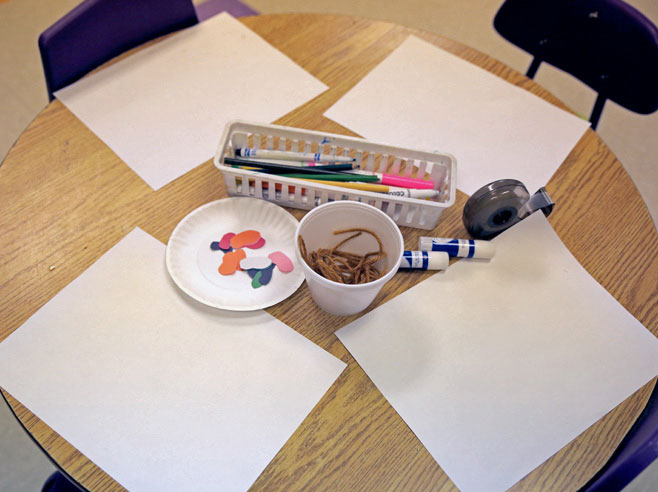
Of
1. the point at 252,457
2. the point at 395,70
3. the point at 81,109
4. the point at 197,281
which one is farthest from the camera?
the point at 395,70

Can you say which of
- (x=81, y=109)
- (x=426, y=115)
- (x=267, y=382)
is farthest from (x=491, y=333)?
(x=81, y=109)

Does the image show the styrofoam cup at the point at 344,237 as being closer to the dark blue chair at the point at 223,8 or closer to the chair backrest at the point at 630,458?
the chair backrest at the point at 630,458

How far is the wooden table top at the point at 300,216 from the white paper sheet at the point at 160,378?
0.02 metres

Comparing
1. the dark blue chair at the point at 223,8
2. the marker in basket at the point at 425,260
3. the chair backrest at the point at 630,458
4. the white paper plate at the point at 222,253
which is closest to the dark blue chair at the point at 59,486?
the white paper plate at the point at 222,253

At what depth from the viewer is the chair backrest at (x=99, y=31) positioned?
0.83 meters

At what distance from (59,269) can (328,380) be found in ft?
1.25

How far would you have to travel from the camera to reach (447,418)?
59 cm

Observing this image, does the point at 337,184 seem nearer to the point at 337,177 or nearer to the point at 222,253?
the point at 337,177

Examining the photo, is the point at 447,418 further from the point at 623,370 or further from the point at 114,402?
the point at 114,402

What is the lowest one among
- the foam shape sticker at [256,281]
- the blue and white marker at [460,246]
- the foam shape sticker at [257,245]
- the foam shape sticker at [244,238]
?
the foam shape sticker at [256,281]

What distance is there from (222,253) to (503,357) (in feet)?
1.28

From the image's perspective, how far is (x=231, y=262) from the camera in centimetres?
69

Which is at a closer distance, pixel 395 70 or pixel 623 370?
pixel 623 370

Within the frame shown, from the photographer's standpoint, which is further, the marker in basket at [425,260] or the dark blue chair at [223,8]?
the dark blue chair at [223,8]
